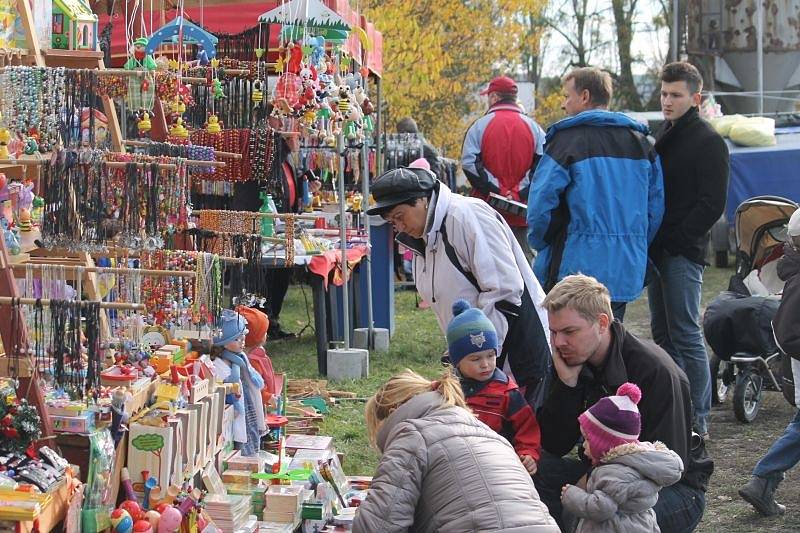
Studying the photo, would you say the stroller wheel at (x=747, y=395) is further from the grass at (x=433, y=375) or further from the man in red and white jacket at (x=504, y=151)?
the man in red and white jacket at (x=504, y=151)

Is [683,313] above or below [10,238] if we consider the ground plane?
below

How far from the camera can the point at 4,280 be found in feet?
11.8

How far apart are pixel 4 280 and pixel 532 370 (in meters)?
1.98

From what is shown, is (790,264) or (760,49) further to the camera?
(760,49)

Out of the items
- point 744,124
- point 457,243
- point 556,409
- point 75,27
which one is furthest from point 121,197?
point 744,124

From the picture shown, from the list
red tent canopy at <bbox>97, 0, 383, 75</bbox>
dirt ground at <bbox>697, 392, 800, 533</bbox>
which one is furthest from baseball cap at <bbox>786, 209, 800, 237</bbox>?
red tent canopy at <bbox>97, 0, 383, 75</bbox>

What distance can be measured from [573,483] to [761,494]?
148 cm

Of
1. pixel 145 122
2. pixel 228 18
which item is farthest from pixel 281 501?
pixel 228 18

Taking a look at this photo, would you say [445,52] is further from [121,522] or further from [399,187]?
[121,522]

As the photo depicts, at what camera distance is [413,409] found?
3252 millimetres

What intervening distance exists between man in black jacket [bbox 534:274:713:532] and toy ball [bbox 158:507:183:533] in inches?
49.3

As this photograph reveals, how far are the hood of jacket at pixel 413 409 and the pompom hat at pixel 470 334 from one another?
667mm

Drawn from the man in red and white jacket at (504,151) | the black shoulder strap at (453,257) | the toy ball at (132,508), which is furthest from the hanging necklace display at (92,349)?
the man in red and white jacket at (504,151)

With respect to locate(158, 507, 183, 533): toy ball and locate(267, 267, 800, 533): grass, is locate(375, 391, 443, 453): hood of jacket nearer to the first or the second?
locate(158, 507, 183, 533): toy ball
